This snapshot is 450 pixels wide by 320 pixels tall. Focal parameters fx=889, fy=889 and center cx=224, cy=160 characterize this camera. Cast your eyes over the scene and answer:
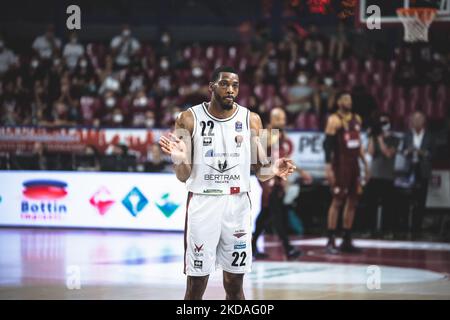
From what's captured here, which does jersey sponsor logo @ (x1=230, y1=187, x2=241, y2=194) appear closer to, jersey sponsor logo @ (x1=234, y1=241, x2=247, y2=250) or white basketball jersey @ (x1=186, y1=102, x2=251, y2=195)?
white basketball jersey @ (x1=186, y1=102, x2=251, y2=195)

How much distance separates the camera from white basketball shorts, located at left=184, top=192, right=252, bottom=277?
662cm

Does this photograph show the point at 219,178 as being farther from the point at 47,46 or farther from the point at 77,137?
the point at 47,46

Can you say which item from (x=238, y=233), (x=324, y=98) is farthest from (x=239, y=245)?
(x=324, y=98)

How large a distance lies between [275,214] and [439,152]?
21.8 feet

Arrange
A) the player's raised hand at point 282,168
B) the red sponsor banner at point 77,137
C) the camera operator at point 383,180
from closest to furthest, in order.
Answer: the player's raised hand at point 282,168
the camera operator at point 383,180
the red sponsor banner at point 77,137

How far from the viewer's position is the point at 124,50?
22.6m

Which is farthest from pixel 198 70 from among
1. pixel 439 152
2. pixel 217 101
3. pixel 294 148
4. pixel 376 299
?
pixel 217 101

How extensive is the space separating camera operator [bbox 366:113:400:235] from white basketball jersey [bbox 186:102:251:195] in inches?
327

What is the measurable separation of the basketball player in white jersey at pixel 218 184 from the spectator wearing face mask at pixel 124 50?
15677 mm

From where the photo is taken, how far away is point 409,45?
21250 millimetres

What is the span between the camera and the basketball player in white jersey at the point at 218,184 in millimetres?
6621

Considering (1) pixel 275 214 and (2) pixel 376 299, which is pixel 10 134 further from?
(2) pixel 376 299

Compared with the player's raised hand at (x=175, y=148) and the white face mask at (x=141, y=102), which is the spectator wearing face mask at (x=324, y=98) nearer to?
the white face mask at (x=141, y=102)

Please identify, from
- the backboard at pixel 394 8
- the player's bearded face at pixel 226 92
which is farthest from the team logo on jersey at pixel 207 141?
the backboard at pixel 394 8
